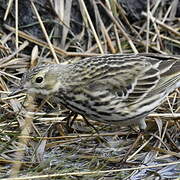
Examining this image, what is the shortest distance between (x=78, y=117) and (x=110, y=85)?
2.69 feet

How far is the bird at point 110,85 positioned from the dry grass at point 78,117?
289 millimetres

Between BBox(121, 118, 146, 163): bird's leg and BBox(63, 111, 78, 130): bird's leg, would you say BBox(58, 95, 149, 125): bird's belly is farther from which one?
BBox(63, 111, 78, 130): bird's leg

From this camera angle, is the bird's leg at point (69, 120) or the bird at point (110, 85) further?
the bird's leg at point (69, 120)

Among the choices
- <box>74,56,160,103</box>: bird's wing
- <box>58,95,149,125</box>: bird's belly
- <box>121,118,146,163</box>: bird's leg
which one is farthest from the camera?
<box>121,118,146,163</box>: bird's leg

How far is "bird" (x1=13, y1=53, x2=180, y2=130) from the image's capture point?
5.11 meters

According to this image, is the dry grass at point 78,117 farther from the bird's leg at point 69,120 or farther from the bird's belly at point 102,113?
the bird's belly at point 102,113

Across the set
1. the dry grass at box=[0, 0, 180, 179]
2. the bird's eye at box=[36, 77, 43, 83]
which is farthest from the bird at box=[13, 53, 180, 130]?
the dry grass at box=[0, 0, 180, 179]

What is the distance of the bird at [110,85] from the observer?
511 centimetres

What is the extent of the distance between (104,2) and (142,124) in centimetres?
238

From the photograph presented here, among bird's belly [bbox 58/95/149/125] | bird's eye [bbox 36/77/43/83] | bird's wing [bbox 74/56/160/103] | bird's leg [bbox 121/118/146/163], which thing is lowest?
bird's leg [bbox 121/118/146/163]

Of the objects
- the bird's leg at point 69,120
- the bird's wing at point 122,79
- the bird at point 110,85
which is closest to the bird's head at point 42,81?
the bird at point 110,85

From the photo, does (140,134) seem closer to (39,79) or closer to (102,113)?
(102,113)

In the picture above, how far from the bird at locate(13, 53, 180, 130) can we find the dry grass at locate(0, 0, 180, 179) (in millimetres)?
289

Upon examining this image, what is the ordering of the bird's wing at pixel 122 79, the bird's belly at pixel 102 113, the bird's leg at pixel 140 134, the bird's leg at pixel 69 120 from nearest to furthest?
the bird's belly at pixel 102 113
the bird's wing at pixel 122 79
the bird's leg at pixel 140 134
the bird's leg at pixel 69 120
